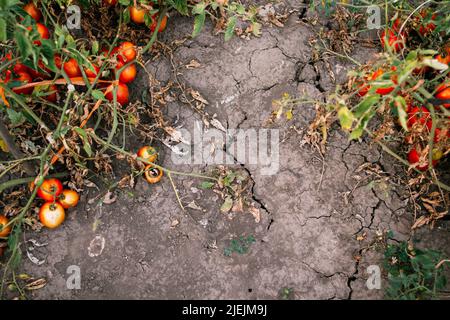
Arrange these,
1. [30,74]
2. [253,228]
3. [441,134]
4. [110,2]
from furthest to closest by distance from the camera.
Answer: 1. [110,2]
2. [30,74]
3. [253,228]
4. [441,134]

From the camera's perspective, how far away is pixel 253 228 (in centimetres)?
265

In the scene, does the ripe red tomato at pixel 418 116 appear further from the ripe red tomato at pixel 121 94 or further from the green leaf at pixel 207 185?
the ripe red tomato at pixel 121 94

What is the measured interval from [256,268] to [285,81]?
4.28 feet

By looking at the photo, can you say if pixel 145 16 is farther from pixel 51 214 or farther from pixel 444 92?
pixel 444 92

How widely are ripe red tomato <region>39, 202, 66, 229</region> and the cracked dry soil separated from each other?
11 centimetres

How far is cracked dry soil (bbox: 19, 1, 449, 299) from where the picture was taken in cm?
252

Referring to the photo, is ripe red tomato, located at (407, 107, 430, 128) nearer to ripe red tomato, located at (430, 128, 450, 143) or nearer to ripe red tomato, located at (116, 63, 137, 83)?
ripe red tomato, located at (430, 128, 450, 143)

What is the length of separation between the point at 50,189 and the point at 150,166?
610mm

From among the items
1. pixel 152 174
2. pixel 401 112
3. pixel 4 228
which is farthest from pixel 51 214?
pixel 401 112

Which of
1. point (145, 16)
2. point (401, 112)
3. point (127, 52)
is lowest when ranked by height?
point (401, 112)

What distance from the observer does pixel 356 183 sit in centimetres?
274

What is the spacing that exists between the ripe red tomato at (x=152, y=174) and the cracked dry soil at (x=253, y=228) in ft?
0.22

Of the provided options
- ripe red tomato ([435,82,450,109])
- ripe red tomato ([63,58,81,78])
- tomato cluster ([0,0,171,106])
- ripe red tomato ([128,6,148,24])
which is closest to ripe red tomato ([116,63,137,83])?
tomato cluster ([0,0,171,106])

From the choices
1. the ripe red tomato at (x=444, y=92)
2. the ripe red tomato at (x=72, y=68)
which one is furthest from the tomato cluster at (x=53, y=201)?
the ripe red tomato at (x=444, y=92)
